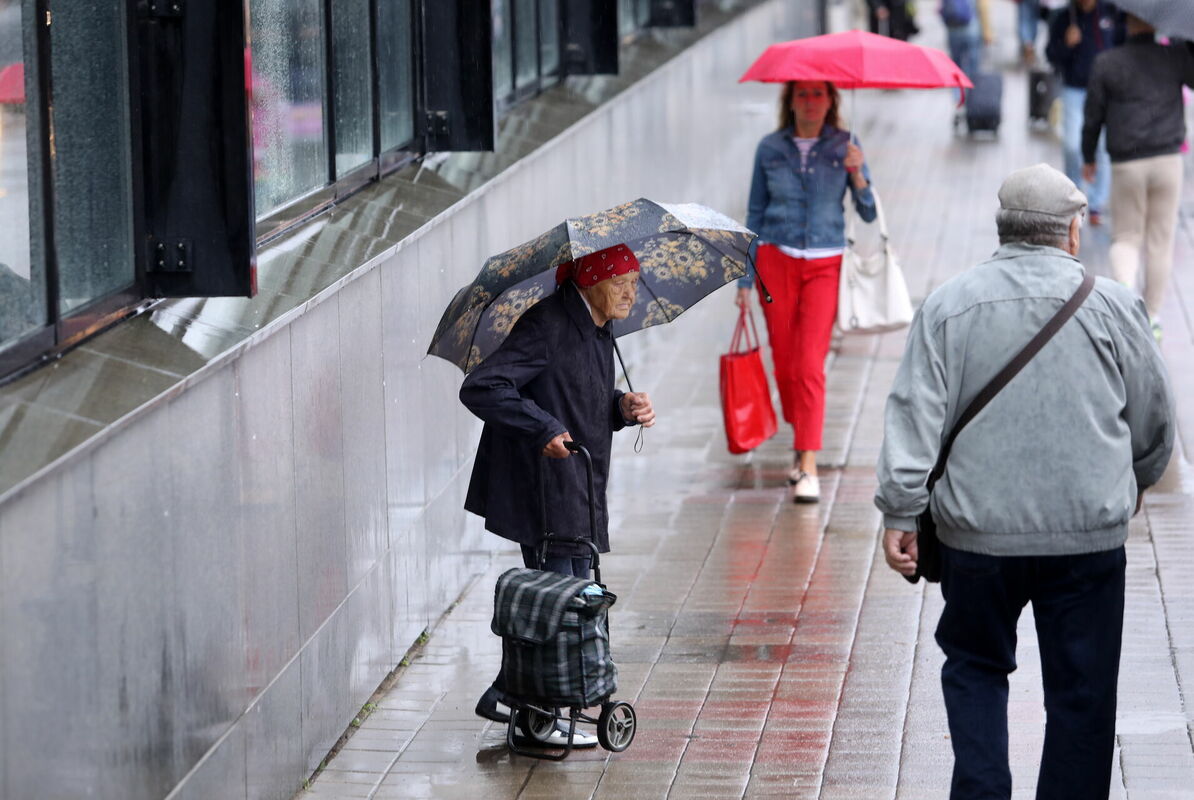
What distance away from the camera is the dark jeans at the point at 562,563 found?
5.62 meters

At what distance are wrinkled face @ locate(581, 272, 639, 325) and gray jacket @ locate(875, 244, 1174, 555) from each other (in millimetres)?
1162

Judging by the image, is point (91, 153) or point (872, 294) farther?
point (872, 294)

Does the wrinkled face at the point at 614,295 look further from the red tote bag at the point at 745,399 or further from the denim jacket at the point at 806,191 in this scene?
the red tote bag at the point at 745,399

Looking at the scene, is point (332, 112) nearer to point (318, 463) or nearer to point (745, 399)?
point (318, 463)

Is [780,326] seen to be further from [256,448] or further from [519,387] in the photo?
[256,448]

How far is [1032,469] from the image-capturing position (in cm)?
452

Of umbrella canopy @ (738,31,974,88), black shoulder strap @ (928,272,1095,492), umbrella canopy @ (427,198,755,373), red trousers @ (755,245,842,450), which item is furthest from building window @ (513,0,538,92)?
black shoulder strap @ (928,272,1095,492)

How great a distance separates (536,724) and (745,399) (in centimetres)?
341

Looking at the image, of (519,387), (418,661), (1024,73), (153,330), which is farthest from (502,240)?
(1024,73)

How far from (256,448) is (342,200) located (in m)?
2.06

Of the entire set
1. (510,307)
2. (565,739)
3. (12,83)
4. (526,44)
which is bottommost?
(565,739)

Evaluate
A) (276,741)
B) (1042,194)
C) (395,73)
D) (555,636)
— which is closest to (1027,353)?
(1042,194)

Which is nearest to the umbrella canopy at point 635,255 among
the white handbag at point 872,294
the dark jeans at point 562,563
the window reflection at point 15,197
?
A: the dark jeans at point 562,563

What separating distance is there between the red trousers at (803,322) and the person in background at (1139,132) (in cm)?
285
